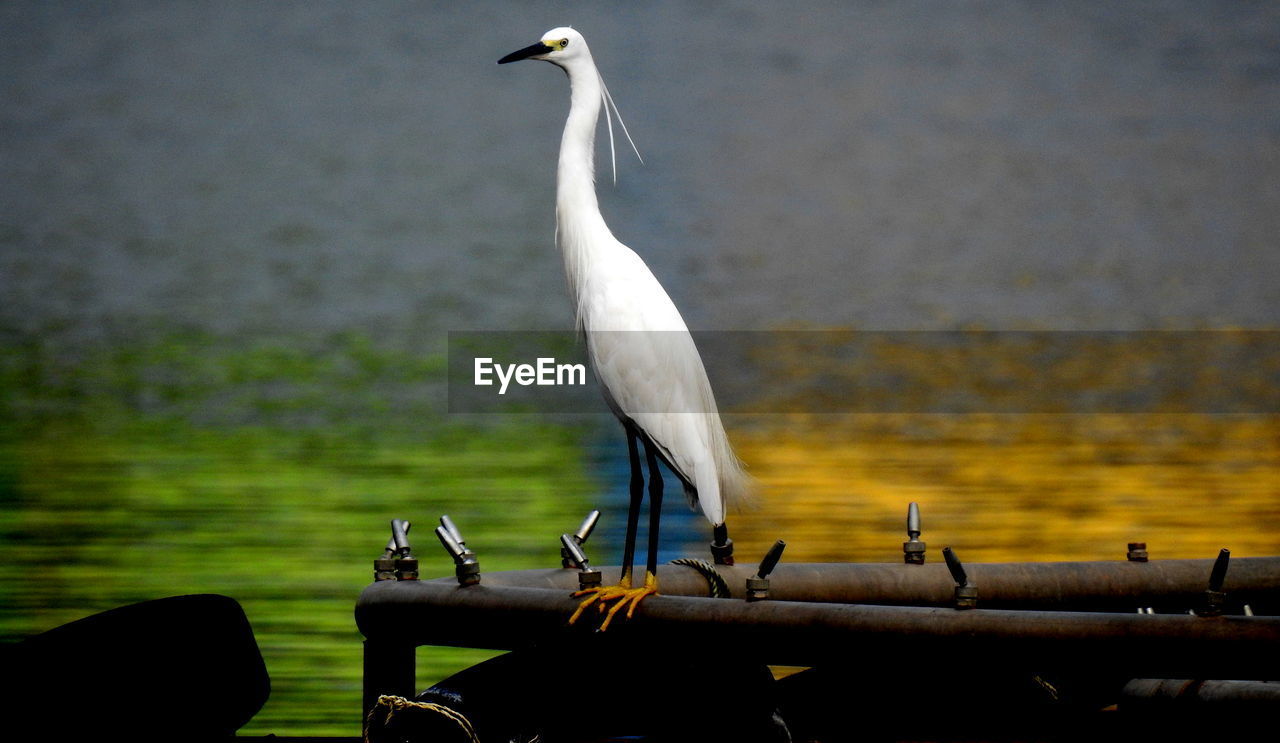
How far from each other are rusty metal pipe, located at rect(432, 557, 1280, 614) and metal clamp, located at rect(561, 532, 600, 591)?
66 millimetres

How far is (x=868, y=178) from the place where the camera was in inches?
89.4

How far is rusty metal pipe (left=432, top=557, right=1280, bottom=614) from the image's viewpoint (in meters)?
1.44

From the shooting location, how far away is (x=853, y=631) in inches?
41.9

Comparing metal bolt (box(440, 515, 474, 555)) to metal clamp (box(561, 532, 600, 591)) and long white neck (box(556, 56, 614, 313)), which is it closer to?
metal clamp (box(561, 532, 600, 591))

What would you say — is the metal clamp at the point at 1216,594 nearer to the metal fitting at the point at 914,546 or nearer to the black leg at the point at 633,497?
the metal fitting at the point at 914,546

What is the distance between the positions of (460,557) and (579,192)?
1.87 feet

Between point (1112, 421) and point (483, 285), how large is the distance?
1.29 m

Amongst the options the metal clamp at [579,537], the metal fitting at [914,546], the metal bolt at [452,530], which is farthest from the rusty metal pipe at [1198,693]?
the metal bolt at [452,530]

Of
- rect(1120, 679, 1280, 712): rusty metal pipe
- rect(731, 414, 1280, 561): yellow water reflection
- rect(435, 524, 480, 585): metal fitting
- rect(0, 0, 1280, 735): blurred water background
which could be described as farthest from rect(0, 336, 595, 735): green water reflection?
rect(1120, 679, 1280, 712): rusty metal pipe

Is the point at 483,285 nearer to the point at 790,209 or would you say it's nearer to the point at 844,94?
the point at 790,209

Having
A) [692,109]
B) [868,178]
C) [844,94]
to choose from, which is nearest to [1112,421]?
[868,178]

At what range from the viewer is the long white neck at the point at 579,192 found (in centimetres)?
161

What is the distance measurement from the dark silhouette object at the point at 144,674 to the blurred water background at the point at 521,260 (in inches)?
34.8

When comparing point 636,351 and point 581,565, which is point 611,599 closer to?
point 581,565
